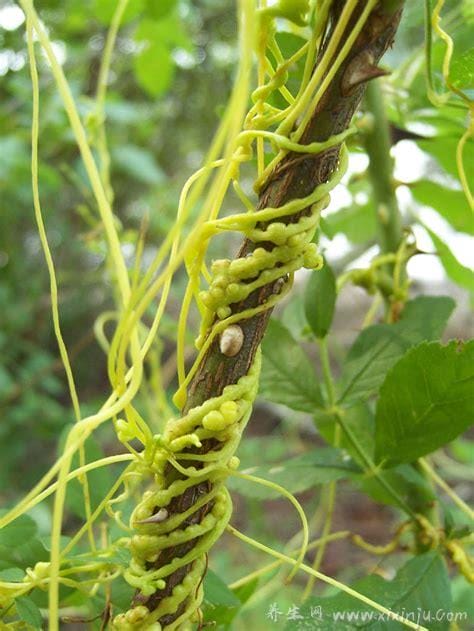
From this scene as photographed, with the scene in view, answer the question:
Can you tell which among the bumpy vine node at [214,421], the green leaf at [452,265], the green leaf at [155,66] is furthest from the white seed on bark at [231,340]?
the green leaf at [155,66]

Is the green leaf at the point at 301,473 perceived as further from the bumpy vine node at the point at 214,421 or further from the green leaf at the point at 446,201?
the green leaf at the point at 446,201

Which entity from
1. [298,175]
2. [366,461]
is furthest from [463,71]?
[366,461]

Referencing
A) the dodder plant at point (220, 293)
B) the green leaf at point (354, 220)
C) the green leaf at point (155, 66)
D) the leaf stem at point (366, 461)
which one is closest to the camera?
the dodder plant at point (220, 293)

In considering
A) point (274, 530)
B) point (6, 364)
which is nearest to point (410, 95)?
point (6, 364)

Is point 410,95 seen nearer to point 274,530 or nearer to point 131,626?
point 131,626

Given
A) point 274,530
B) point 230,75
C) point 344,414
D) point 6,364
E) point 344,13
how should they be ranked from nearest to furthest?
1. point 344,13
2. point 344,414
3. point 230,75
4. point 6,364
5. point 274,530
